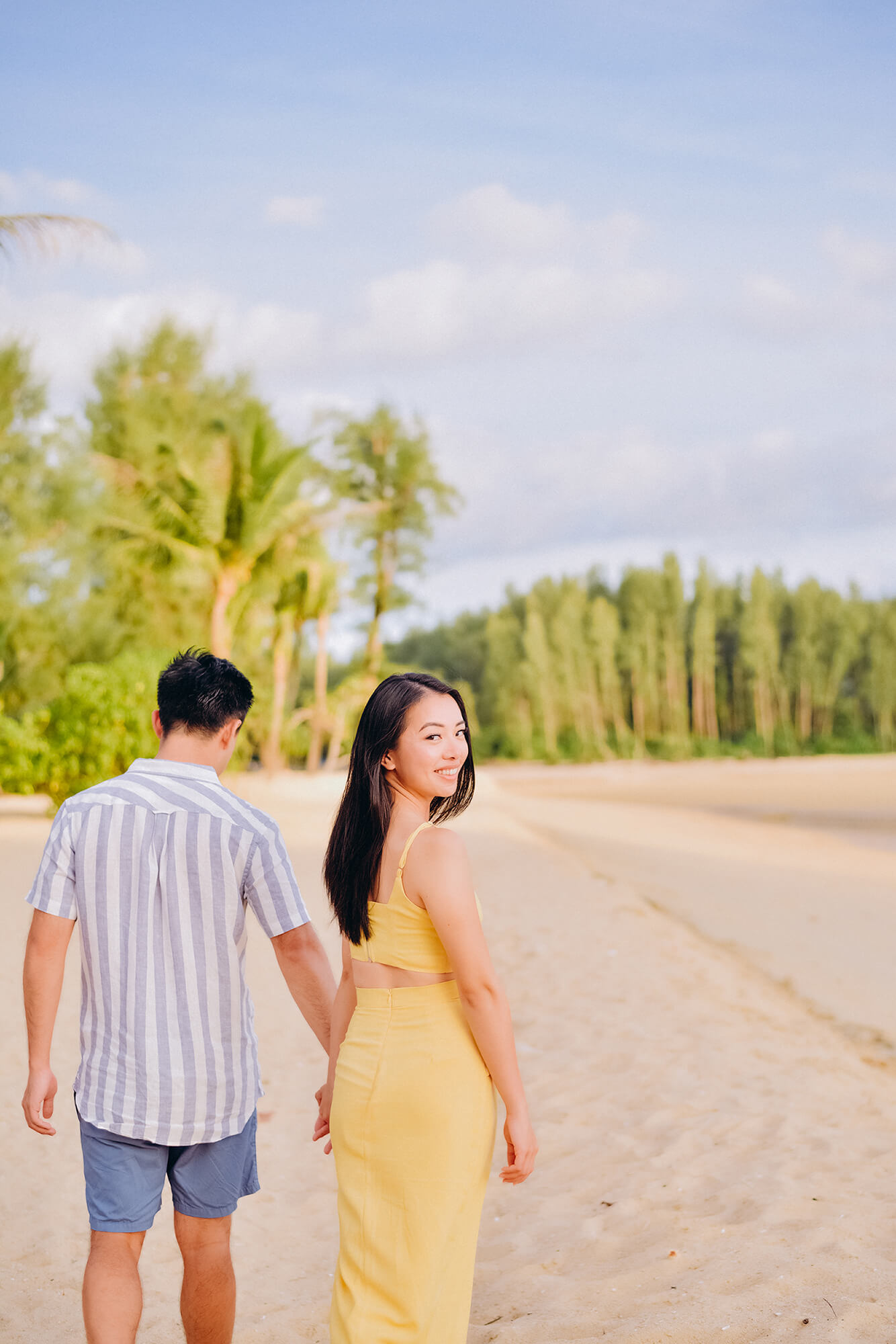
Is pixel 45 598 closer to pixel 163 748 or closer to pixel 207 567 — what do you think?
pixel 207 567

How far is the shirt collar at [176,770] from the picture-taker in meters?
2.21

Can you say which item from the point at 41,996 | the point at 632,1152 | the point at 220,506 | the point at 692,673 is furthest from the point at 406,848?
the point at 692,673

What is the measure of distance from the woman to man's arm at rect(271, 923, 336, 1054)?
0.24m

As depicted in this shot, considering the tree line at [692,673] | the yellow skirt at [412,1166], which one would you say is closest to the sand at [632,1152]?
the yellow skirt at [412,1166]

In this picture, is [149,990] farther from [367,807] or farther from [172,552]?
[172,552]

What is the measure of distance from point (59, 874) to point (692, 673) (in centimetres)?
6335

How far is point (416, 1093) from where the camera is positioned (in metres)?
1.90

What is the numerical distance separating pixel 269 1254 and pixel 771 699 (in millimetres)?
61577

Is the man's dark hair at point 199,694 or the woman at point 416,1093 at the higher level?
the man's dark hair at point 199,694

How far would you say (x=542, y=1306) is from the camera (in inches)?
116

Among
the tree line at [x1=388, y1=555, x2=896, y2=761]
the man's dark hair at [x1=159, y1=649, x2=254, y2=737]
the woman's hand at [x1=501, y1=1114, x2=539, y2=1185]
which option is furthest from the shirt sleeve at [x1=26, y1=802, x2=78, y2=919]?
the tree line at [x1=388, y1=555, x2=896, y2=761]

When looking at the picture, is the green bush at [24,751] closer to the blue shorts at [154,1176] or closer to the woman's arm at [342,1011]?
the blue shorts at [154,1176]

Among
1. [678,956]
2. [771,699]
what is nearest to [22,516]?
[678,956]

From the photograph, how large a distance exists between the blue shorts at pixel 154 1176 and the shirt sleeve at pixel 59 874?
0.43m
